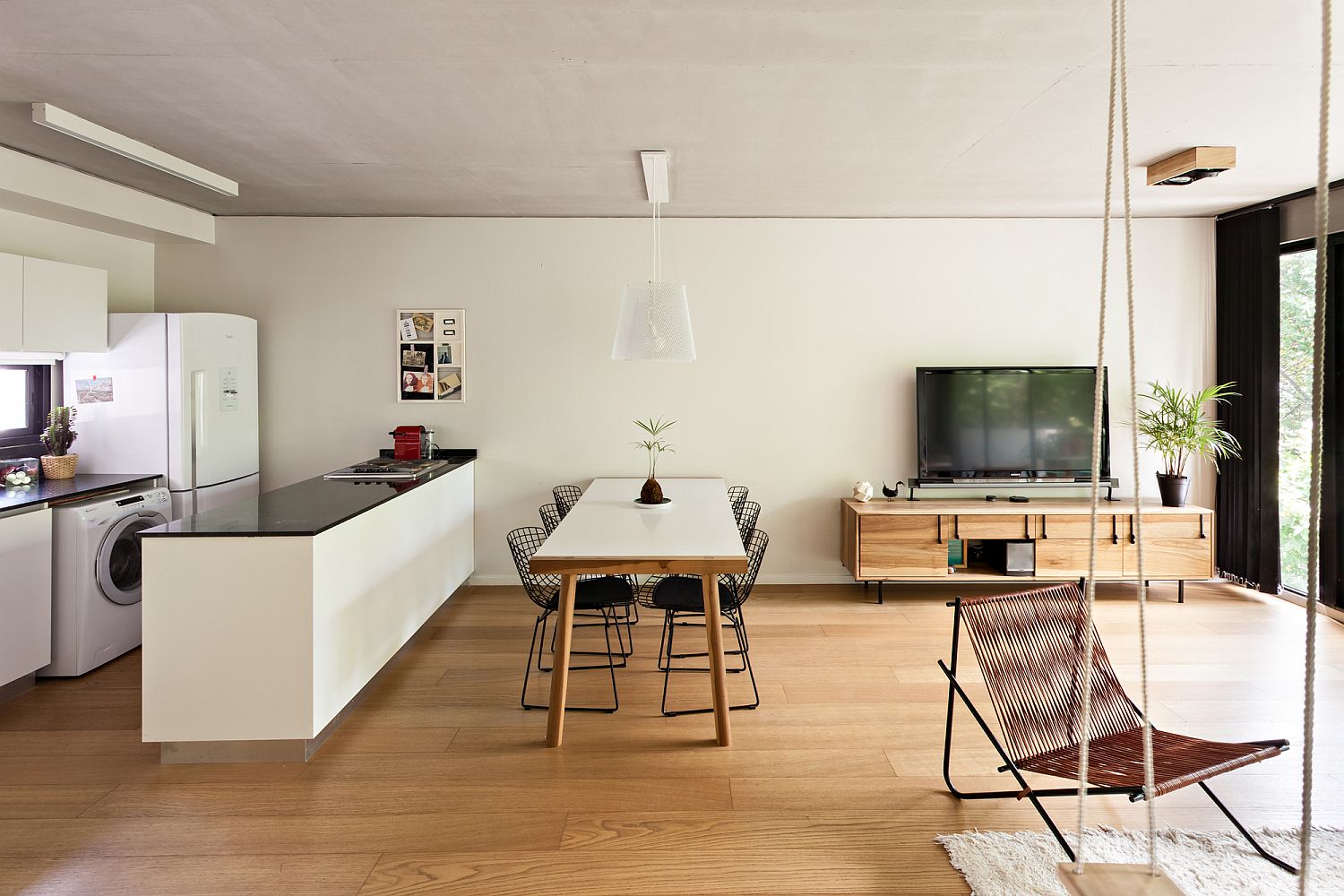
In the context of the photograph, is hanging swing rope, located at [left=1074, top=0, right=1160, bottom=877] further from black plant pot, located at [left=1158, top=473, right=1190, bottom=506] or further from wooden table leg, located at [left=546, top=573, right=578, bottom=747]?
black plant pot, located at [left=1158, top=473, right=1190, bottom=506]

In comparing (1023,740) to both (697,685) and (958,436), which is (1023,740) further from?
(958,436)

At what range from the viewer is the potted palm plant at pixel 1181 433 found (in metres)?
5.63

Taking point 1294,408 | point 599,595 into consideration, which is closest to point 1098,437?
point 599,595

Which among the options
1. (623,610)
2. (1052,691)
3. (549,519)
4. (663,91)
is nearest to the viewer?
(1052,691)

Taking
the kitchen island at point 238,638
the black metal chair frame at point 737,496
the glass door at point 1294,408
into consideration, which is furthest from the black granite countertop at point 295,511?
the glass door at point 1294,408

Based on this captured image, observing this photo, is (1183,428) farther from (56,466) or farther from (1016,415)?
(56,466)

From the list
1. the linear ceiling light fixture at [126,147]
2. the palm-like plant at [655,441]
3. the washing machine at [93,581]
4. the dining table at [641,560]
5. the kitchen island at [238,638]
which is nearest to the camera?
the kitchen island at [238,638]

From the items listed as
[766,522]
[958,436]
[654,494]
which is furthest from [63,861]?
[958,436]

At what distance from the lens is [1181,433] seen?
5605 millimetres

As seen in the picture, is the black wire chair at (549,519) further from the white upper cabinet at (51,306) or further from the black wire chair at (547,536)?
the white upper cabinet at (51,306)

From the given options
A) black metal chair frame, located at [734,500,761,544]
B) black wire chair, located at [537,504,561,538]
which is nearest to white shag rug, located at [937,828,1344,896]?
black metal chair frame, located at [734,500,761,544]

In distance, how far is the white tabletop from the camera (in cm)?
343

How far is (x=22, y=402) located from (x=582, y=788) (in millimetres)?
4206

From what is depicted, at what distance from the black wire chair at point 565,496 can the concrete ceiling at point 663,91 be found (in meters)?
2.01
